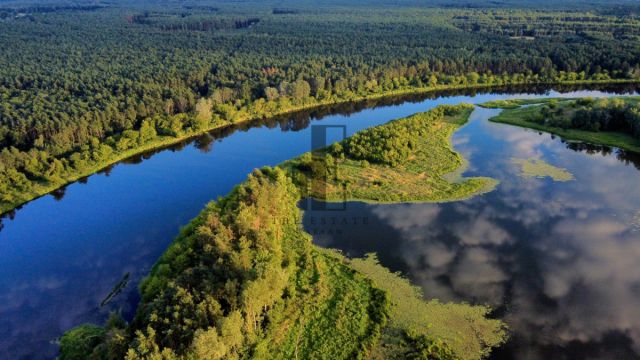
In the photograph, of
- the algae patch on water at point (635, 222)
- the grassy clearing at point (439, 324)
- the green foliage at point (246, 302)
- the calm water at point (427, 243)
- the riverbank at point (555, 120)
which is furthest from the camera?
the riverbank at point (555, 120)

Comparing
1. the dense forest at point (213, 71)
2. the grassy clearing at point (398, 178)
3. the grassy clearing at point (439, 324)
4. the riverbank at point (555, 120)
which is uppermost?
the dense forest at point (213, 71)

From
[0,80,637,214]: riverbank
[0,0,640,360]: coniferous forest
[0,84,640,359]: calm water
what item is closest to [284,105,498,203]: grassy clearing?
[0,0,640,360]: coniferous forest

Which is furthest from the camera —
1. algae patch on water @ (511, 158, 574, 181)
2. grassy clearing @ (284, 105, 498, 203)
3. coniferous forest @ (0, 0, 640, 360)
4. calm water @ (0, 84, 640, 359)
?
algae patch on water @ (511, 158, 574, 181)

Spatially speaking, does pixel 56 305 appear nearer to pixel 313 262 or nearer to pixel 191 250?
pixel 191 250

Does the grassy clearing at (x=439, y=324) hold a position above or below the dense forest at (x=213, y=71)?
below

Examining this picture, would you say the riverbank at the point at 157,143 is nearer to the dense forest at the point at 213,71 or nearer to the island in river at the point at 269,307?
the dense forest at the point at 213,71

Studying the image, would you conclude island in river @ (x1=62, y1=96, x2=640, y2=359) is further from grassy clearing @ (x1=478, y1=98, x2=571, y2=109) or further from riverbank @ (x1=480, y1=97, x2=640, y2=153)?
grassy clearing @ (x1=478, y1=98, x2=571, y2=109)

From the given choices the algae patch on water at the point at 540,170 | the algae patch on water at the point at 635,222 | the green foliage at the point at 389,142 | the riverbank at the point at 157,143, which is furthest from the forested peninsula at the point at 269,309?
the algae patch on water at the point at 540,170
